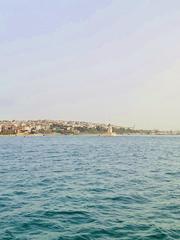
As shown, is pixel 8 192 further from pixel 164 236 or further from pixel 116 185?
pixel 164 236

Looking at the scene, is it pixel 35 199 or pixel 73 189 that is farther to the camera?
pixel 73 189

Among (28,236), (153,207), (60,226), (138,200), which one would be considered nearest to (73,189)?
(138,200)

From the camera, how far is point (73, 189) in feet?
82.3

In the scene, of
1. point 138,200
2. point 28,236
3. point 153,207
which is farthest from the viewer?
point 138,200

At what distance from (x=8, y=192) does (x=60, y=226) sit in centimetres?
902

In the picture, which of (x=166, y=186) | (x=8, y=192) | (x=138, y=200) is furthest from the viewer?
(x=166, y=186)

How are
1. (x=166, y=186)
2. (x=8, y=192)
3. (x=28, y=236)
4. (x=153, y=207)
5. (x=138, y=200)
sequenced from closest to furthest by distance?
(x=28, y=236) < (x=153, y=207) < (x=138, y=200) < (x=8, y=192) < (x=166, y=186)

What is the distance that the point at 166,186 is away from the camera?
26781mm

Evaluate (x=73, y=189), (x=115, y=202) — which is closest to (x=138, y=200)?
(x=115, y=202)

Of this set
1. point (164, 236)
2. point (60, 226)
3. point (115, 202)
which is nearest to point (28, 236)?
point (60, 226)

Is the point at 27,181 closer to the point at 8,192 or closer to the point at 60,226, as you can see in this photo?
the point at 8,192

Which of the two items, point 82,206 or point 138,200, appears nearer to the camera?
point 82,206

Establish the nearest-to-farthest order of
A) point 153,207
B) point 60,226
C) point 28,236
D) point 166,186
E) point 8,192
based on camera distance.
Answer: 1. point 28,236
2. point 60,226
3. point 153,207
4. point 8,192
5. point 166,186

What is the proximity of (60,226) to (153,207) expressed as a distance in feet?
18.9
